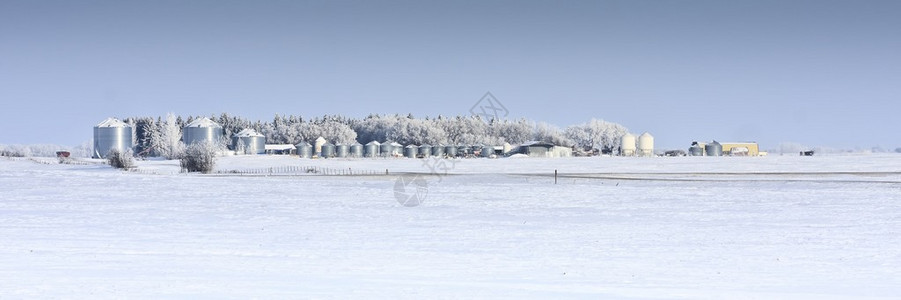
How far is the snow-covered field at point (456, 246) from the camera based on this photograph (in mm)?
13367

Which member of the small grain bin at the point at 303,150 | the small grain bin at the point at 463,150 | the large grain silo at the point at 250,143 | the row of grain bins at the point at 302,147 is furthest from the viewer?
the small grain bin at the point at 463,150

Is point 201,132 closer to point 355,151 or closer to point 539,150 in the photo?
point 355,151

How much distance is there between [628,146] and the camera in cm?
14325

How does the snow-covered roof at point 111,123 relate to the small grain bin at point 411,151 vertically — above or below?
above

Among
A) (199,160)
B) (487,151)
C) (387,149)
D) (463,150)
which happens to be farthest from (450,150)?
(199,160)

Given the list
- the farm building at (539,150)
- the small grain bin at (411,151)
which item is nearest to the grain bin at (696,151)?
the farm building at (539,150)

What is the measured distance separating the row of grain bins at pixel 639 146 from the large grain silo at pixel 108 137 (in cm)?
7892

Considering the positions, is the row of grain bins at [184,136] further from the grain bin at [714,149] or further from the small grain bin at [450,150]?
the grain bin at [714,149]

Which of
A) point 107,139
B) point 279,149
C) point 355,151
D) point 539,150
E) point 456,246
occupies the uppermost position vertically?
point 107,139

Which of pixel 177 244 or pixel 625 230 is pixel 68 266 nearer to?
pixel 177 244

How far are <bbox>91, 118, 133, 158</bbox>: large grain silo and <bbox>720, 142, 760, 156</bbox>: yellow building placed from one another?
94499 millimetres

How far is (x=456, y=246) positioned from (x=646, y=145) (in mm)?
127719

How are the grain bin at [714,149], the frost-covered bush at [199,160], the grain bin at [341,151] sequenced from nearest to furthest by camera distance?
1. the frost-covered bush at [199,160]
2. the grain bin at [714,149]
3. the grain bin at [341,151]

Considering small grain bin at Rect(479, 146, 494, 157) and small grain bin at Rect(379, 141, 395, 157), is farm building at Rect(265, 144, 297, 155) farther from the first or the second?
small grain bin at Rect(479, 146, 494, 157)
